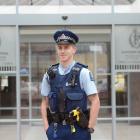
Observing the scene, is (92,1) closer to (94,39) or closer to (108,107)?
(94,39)

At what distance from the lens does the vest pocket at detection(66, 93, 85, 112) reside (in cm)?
399

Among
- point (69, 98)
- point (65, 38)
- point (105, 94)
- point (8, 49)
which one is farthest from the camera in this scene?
point (105, 94)

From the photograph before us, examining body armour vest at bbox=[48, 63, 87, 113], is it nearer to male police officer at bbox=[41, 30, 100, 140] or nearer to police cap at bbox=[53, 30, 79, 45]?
male police officer at bbox=[41, 30, 100, 140]

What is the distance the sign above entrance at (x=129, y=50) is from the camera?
29.1ft

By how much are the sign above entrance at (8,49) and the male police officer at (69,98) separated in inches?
189

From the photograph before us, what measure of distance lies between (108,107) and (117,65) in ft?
2.61

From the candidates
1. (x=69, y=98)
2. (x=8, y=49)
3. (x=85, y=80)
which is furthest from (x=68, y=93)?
(x=8, y=49)

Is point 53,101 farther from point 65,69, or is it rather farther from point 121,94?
point 121,94

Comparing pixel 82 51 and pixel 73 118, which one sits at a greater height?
pixel 82 51

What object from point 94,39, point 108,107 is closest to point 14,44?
point 94,39

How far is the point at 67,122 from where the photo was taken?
4.04 m

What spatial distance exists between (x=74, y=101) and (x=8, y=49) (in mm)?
4999

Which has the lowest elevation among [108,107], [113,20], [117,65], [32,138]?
[32,138]

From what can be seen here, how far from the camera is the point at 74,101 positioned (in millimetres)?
4004
